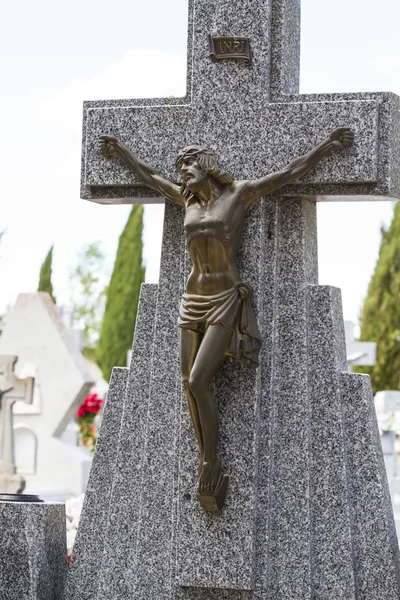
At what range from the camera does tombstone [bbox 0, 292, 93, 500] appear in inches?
554

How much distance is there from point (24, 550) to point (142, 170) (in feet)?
6.86

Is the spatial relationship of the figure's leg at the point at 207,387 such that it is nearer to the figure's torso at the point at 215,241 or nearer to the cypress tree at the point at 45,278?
the figure's torso at the point at 215,241

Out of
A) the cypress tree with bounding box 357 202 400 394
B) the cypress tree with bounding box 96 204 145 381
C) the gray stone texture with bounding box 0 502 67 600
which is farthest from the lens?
the cypress tree with bounding box 96 204 145 381

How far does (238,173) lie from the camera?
6281 millimetres

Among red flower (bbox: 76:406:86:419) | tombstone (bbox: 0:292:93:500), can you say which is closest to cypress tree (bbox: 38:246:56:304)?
red flower (bbox: 76:406:86:419)

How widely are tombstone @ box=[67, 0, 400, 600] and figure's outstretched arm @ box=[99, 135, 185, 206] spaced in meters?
0.06

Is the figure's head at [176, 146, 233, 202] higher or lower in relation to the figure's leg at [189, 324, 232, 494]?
higher

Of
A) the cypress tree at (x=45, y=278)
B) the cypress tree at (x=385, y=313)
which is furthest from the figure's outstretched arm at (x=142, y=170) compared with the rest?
the cypress tree at (x=385, y=313)

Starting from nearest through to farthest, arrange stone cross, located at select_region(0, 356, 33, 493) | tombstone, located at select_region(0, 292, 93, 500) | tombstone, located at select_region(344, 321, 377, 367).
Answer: stone cross, located at select_region(0, 356, 33, 493) < tombstone, located at select_region(0, 292, 93, 500) < tombstone, located at select_region(344, 321, 377, 367)

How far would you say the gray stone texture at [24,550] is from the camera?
626cm

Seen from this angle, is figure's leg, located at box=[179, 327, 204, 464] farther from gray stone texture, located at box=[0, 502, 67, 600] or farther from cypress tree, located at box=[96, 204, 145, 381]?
cypress tree, located at box=[96, 204, 145, 381]

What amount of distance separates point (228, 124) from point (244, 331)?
112cm

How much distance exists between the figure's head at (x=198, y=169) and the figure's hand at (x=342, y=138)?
1.83 feet

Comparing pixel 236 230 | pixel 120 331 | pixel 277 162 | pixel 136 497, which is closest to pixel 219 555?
pixel 136 497
